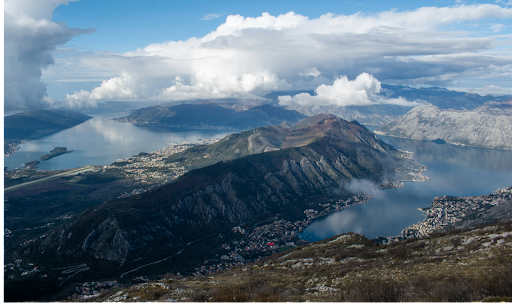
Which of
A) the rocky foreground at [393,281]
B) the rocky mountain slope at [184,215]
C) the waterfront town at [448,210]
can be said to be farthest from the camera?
the waterfront town at [448,210]

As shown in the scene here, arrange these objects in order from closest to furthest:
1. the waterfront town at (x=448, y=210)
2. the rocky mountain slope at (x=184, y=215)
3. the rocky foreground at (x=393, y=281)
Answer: the rocky foreground at (x=393, y=281), the rocky mountain slope at (x=184, y=215), the waterfront town at (x=448, y=210)

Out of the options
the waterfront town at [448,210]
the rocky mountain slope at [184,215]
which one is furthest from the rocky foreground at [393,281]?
the waterfront town at [448,210]

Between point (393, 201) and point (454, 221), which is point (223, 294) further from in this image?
point (393, 201)

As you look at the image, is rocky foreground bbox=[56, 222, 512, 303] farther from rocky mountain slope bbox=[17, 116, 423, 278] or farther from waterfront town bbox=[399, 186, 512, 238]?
waterfront town bbox=[399, 186, 512, 238]

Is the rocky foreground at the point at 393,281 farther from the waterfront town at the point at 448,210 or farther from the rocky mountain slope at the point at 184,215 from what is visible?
the waterfront town at the point at 448,210

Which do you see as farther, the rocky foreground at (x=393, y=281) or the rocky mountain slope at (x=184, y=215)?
the rocky mountain slope at (x=184, y=215)

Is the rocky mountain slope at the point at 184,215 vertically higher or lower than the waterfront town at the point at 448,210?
higher

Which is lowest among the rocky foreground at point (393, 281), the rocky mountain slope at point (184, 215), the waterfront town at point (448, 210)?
A: the waterfront town at point (448, 210)

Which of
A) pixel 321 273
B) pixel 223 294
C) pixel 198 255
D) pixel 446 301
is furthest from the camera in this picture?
pixel 198 255

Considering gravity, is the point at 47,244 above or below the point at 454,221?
above

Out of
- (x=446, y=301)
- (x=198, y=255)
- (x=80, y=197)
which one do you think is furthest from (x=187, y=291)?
(x=80, y=197)
